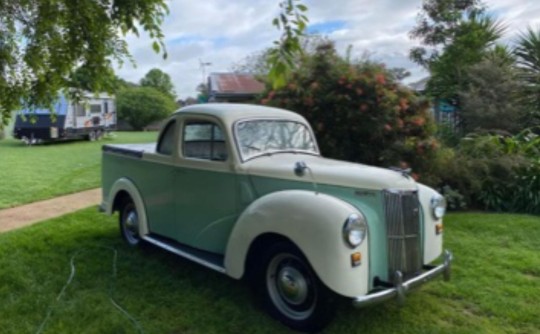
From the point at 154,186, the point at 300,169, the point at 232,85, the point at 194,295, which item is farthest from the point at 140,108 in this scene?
the point at 300,169

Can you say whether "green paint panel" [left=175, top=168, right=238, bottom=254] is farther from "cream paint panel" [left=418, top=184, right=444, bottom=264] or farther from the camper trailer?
the camper trailer

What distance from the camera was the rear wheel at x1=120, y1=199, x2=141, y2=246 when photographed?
19.0 feet

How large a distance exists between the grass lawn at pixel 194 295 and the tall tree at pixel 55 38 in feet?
5.86

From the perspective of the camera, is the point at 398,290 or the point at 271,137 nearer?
the point at 398,290

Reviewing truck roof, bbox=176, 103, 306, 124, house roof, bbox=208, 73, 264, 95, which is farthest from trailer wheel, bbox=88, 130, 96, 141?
truck roof, bbox=176, 103, 306, 124

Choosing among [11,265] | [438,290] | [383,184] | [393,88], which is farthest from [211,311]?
[393,88]

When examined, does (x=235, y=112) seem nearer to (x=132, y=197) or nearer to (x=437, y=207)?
(x=132, y=197)

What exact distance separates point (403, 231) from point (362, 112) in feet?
12.9

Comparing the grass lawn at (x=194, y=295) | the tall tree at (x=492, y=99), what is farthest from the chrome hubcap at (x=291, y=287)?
the tall tree at (x=492, y=99)

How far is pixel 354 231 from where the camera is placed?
11.2 ft

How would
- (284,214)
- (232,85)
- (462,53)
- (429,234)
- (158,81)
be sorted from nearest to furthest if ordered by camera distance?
(284,214), (429,234), (462,53), (232,85), (158,81)

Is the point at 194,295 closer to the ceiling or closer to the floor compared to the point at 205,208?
closer to the floor

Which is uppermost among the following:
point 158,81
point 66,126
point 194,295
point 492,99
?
point 158,81

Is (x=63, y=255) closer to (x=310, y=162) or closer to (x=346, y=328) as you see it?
(x=310, y=162)
